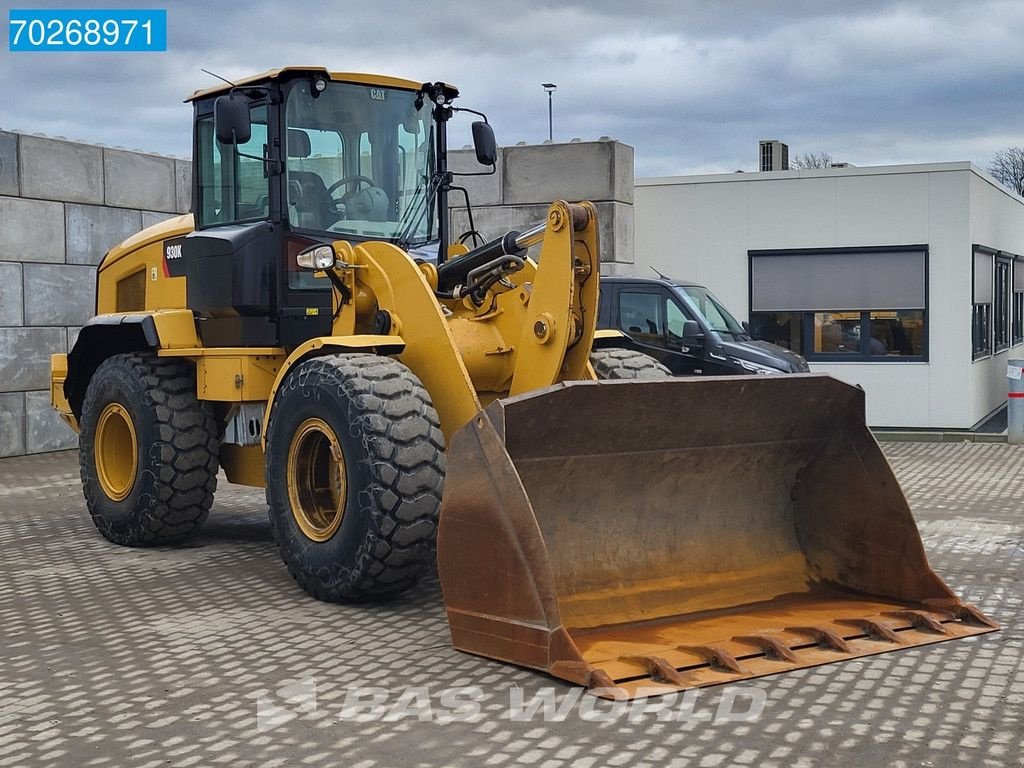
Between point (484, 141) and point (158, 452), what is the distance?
2811mm

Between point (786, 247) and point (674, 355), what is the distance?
3.74 m

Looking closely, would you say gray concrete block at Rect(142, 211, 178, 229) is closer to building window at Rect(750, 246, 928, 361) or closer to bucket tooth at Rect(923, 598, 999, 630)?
building window at Rect(750, 246, 928, 361)

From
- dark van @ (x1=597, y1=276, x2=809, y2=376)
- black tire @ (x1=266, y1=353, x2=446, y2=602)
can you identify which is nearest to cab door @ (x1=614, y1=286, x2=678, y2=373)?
dark van @ (x1=597, y1=276, x2=809, y2=376)

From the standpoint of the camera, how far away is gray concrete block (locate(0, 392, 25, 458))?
47.8 feet

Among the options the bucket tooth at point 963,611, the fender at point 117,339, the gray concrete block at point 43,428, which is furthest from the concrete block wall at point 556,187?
the bucket tooth at point 963,611

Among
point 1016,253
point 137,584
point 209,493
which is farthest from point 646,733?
point 1016,253

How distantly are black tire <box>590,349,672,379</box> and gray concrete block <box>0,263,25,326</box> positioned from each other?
834 centimetres

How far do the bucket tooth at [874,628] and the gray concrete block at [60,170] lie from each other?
37.1 ft

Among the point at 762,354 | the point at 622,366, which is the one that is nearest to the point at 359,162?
the point at 622,366

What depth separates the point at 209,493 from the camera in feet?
29.0

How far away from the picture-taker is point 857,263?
17.3 m

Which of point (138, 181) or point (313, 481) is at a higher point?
point (138, 181)

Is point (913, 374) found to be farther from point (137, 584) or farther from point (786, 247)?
point (137, 584)

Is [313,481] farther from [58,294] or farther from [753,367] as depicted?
[58,294]
